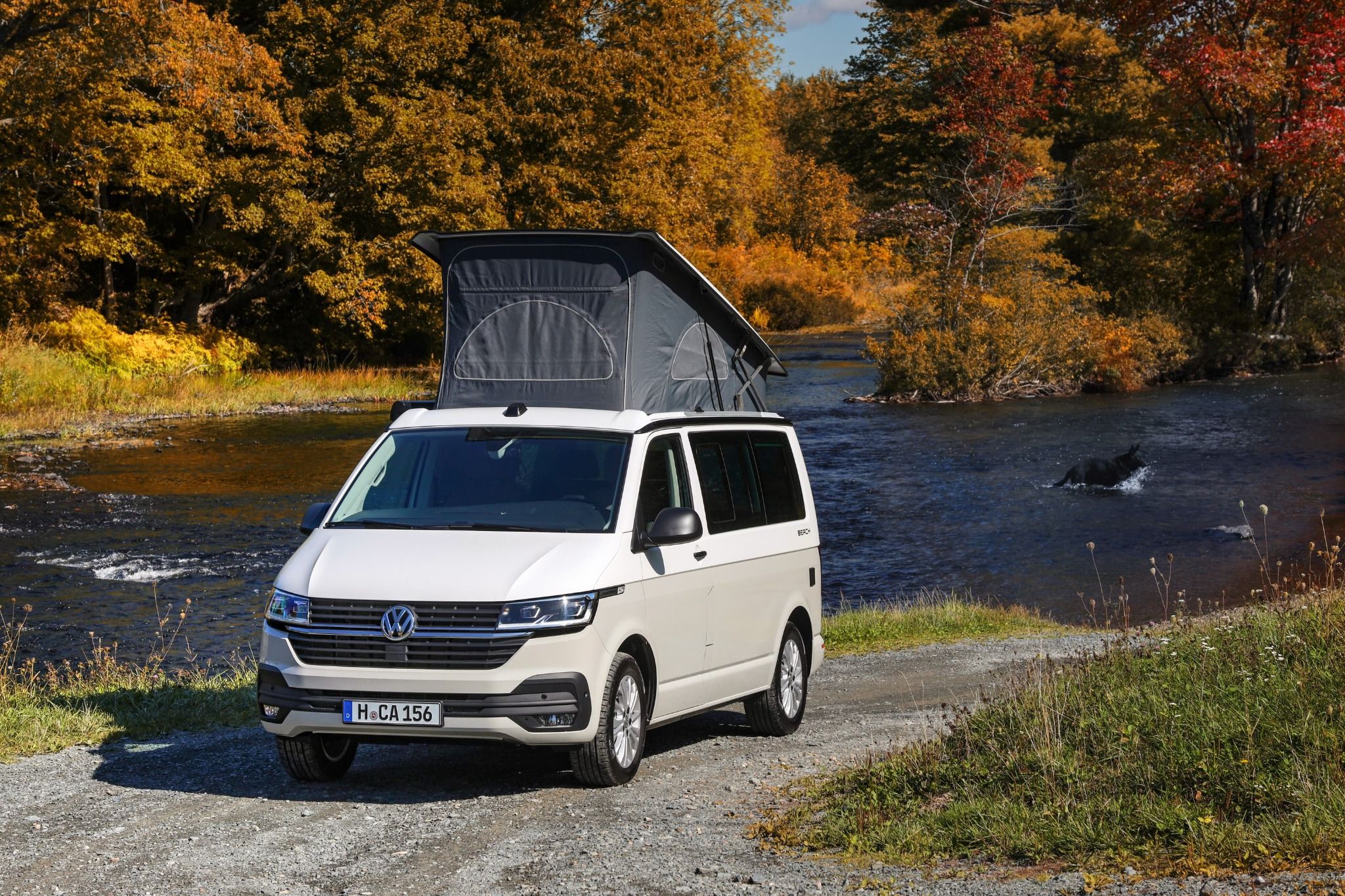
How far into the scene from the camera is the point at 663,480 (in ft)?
28.8

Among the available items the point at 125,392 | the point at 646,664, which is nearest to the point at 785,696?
the point at 646,664

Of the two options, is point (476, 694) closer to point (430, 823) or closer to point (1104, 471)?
point (430, 823)

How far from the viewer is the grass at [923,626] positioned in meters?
14.7

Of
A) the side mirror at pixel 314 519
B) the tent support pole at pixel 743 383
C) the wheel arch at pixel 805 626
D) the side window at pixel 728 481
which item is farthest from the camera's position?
the tent support pole at pixel 743 383

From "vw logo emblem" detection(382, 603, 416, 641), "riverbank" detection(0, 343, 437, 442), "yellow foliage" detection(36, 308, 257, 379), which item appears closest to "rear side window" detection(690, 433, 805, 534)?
"vw logo emblem" detection(382, 603, 416, 641)

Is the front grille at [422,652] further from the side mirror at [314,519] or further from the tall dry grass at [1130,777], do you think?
the tall dry grass at [1130,777]

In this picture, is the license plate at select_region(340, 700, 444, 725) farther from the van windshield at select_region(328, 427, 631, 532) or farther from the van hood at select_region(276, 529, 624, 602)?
the van windshield at select_region(328, 427, 631, 532)

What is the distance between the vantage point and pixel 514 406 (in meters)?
8.97

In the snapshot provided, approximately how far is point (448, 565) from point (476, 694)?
71 centimetres

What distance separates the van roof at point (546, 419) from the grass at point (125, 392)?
26167 mm

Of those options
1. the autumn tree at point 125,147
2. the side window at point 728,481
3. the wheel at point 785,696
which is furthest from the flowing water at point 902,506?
the autumn tree at point 125,147

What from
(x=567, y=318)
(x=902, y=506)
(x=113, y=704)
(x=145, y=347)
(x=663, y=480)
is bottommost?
(x=902, y=506)

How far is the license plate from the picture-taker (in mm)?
7352

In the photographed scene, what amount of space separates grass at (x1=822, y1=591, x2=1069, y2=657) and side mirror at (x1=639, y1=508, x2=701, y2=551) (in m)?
6.25
